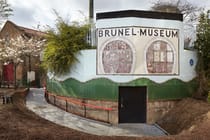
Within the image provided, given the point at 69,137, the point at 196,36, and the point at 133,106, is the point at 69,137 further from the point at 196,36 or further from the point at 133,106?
the point at 196,36

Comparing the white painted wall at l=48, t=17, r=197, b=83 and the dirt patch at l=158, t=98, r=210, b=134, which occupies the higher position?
the white painted wall at l=48, t=17, r=197, b=83

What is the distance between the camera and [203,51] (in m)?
20.1

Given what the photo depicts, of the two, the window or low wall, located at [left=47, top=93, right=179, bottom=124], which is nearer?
low wall, located at [left=47, top=93, right=179, bottom=124]

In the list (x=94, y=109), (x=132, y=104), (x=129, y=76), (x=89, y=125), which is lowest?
(x=89, y=125)

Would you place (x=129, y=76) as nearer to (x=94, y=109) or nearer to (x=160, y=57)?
(x=160, y=57)

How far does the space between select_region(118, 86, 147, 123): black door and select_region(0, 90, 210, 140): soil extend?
4.06 feet

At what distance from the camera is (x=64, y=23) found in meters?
20.4

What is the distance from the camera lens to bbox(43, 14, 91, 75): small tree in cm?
1969

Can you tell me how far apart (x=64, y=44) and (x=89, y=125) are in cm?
539

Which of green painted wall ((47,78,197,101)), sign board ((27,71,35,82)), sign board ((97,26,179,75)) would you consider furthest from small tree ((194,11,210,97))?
sign board ((27,71,35,82))

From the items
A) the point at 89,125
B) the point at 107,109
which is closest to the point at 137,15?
the point at 107,109

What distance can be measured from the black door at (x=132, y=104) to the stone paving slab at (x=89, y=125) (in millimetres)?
627

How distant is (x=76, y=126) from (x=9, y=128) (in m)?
5.48

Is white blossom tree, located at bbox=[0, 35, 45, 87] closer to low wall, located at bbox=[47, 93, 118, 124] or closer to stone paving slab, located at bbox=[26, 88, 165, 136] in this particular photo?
stone paving slab, located at bbox=[26, 88, 165, 136]
